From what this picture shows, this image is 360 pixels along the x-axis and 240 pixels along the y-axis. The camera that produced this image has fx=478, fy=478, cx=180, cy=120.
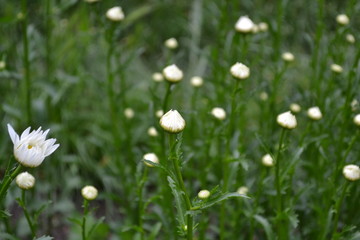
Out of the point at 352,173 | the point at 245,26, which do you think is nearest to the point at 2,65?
the point at 245,26

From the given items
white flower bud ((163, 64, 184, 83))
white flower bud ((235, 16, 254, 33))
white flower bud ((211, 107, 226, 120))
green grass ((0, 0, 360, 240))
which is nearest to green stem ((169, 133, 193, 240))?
green grass ((0, 0, 360, 240))

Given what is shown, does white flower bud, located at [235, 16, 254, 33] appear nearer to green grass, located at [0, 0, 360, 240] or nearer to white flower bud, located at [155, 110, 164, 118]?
green grass, located at [0, 0, 360, 240]

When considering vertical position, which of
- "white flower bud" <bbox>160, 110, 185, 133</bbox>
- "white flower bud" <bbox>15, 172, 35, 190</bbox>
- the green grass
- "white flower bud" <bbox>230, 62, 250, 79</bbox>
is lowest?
the green grass

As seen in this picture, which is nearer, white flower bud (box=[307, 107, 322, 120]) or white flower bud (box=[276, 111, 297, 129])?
white flower bud (box=[276, 111, 297, 129])

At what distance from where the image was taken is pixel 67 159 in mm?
3197

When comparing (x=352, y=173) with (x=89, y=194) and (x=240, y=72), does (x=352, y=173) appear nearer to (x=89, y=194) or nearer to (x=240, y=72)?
(x=240, y=72)

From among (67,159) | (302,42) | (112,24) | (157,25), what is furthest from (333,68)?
(157,25)

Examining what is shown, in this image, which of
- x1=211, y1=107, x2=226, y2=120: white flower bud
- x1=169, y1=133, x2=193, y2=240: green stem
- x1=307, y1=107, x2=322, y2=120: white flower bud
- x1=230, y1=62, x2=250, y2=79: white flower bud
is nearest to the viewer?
x1=169, y1=133, x2=193, y2=240: green stem

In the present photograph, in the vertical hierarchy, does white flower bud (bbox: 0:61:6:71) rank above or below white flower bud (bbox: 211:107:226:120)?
above

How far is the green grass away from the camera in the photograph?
6.76ft

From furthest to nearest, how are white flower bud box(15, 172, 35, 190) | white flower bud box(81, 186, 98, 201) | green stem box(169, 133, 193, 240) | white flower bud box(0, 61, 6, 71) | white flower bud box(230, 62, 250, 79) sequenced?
white flower bud box(0, 61, 6, 71)
white flower bud box(230, 62, 250, 79)
white flower bud box(81, 186, 98, 201)
white flower bud box(15, 172, 35, 190)
green stem box(169, 133, 193, 240)

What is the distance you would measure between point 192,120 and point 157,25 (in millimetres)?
2805

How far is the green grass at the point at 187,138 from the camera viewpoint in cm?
206

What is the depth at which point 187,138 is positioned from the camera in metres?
2.96
